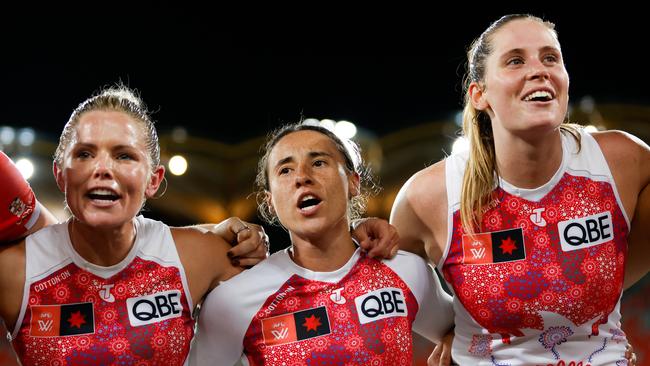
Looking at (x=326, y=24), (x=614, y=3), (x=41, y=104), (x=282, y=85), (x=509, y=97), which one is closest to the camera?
(x=509, y=97)

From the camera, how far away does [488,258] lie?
191 cm

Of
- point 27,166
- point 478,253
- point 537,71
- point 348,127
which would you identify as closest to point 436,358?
point 478,253

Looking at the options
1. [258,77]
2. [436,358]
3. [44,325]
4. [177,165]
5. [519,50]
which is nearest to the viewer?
[44,325]

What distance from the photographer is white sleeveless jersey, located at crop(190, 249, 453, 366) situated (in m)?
1.77

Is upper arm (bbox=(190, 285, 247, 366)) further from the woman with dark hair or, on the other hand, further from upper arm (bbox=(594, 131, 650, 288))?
upper arm (bbox=(594, 131, 650, 288))

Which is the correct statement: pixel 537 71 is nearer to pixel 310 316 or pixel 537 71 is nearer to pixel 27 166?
pixel 310 316

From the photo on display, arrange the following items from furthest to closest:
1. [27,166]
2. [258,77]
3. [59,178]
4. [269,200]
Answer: [258,77] < [27,166] < [269,200] < [59,178]

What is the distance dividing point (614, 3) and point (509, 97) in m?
7.60

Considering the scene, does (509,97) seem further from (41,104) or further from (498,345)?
(41,104)

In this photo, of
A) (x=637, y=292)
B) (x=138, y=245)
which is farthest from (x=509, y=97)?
(x=637, y=292)

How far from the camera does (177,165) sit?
9.63 m

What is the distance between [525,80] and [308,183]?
629mm

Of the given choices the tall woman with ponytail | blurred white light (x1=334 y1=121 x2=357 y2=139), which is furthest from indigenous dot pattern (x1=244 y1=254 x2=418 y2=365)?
blurred white light (x1=334 y1=121 x2=357 y2=139)

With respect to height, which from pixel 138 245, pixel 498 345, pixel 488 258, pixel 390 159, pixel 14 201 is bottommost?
pixel 498 345
